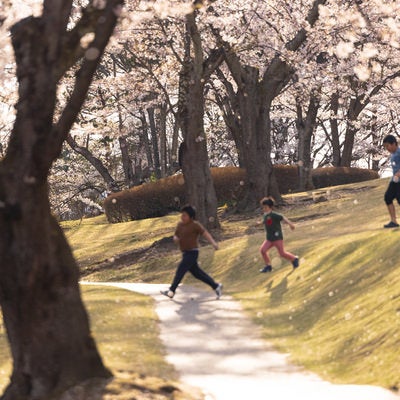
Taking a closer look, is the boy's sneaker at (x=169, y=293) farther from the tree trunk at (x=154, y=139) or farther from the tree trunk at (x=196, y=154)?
the tree trunk at (x=154, y=139)

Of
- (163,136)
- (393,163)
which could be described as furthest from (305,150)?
(393,163)

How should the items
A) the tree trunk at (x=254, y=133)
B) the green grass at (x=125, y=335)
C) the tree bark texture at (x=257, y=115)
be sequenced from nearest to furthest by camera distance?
1. the green grass at (x=125, y=335)
2. the tree bark texture at (x=257, y=115)
3. the tree trunk at (x=254, y=133)

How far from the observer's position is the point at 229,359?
483 inches

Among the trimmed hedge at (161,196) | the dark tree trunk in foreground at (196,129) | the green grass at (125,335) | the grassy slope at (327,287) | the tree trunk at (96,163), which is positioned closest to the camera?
the green grass at (125,335)

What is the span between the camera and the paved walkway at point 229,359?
31.8 feet

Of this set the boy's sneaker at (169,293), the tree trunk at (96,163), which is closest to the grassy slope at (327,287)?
the boy's sneaker at (169,293)

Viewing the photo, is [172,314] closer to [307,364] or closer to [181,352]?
[181,352]

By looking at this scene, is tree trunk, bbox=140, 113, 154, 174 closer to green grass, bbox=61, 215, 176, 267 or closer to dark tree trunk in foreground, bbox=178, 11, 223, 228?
green grass, bbox=61, 215, 176, 267

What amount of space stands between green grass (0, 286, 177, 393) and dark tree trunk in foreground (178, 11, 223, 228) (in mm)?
9568

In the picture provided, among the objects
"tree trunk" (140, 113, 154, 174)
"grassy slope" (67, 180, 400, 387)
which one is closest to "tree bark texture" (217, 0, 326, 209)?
"grassy slope" (67, 180, 400, 387)

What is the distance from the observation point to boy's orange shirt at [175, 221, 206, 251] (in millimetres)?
17266

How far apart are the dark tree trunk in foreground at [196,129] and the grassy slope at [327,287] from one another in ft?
4.66

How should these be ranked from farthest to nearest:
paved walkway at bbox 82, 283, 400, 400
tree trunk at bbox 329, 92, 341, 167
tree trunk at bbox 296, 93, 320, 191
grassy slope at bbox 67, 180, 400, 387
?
tree trunk at bbox 329, 92, 341, 167 → tree trunk at bbox 296, 93, 320, 191 → grassy slope at bbox 67, 180, 400, 387 → paved walkway at bbox 82, 283, 400, 400

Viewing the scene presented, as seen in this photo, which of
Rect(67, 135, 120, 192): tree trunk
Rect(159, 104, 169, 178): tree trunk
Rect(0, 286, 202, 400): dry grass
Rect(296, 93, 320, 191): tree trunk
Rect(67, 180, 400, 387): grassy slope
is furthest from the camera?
Rect(159, 104, 169, 178): tree trunk
